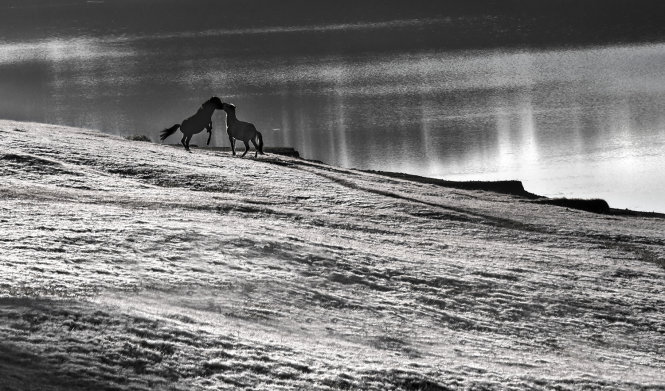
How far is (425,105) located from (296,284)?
46639 mm

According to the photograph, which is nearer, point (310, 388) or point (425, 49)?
point (310, 388)

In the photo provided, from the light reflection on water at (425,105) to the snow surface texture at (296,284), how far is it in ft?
56.8

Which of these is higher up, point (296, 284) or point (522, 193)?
point (522, 193)

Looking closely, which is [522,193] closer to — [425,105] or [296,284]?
[296,284]

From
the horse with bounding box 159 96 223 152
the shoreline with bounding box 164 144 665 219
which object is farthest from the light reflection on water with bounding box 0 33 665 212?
the horse with bounding box 159 96 223 152

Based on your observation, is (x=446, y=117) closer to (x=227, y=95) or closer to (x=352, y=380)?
(x=227, y=95)

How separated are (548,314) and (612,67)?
62.8m

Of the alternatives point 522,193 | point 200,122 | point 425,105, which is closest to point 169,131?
point 200,122

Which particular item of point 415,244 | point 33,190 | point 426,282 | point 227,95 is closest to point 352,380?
point 426,282

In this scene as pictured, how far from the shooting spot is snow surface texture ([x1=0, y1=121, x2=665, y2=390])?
12.6 meters

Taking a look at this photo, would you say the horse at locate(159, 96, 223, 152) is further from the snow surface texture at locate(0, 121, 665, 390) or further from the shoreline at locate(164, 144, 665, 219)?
the shoreline at locate(164, 144, 665, 219)

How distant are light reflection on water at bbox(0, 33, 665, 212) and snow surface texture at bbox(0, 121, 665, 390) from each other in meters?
17.3

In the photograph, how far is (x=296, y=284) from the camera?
17.0 meters

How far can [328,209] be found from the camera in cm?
2473
